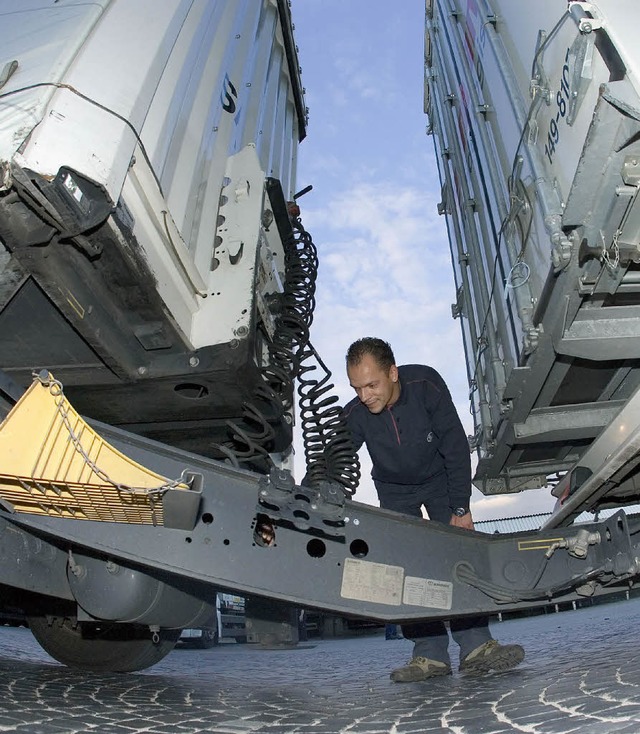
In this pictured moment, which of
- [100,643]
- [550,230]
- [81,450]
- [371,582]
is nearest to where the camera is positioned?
[81,450]

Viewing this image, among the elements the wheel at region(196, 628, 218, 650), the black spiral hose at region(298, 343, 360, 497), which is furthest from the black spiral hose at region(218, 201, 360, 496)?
the wheel at region(196, 628, 218, 650)

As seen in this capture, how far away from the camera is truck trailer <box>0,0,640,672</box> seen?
1783 mm

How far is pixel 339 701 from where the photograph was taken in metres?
2.39

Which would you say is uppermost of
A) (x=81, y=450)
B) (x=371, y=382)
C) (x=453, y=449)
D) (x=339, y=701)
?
(x=371, y=382)

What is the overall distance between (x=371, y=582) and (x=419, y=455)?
3.52ft

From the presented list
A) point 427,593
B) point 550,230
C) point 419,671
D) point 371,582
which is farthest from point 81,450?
point 419,671

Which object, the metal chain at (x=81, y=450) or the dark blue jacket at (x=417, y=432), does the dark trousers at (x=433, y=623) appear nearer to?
the dark blue jacket at (x=417, y=432)

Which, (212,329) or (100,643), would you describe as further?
(100,643)

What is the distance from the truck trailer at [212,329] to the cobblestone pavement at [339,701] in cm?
31

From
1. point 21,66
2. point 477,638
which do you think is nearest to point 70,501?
point 21,66

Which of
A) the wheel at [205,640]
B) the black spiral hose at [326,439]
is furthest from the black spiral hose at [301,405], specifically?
the wheel at [205,640]

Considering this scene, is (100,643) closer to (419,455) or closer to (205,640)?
(419,455)

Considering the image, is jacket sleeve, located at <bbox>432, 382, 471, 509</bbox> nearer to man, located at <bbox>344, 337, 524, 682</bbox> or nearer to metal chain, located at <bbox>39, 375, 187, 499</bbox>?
man, located at <bbox>344, 337, 524, 682</bbox>

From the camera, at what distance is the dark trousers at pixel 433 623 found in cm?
303
